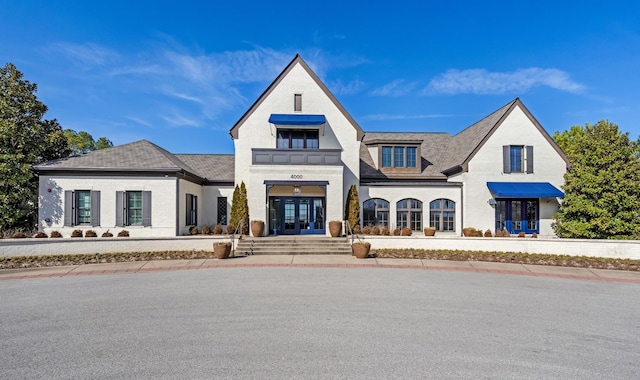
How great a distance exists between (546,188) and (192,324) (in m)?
22.7

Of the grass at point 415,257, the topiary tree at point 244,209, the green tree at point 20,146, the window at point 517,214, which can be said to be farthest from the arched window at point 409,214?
the green tree at point 20,146

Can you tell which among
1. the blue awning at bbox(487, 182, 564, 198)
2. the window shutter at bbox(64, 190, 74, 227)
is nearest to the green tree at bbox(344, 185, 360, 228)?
the blue awning at bbox(487, 182, 564, 198)

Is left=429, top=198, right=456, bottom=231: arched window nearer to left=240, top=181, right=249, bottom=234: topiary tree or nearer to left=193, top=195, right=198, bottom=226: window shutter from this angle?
left=240, top=181, right=249, bottom=234: topiary tree

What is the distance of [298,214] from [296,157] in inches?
146

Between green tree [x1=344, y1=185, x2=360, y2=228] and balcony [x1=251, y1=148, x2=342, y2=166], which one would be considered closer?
balcony [x1=251, y1=148, x2=342, y2=166]

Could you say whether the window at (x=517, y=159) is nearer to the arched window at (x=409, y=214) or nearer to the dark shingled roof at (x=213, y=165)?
the arched window at (x=409, y=214)

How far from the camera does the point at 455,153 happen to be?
25547 millimetres

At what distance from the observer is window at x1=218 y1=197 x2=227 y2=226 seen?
2417cm

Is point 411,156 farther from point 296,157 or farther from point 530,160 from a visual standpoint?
point 296,157

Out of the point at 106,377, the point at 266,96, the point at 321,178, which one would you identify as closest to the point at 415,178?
the point at 321,178

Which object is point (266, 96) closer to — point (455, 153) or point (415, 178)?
point (415, 178)

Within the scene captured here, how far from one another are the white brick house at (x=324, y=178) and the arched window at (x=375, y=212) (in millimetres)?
66

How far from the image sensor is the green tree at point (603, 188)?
17.3 m

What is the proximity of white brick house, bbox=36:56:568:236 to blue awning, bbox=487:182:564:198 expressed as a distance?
0.06m
